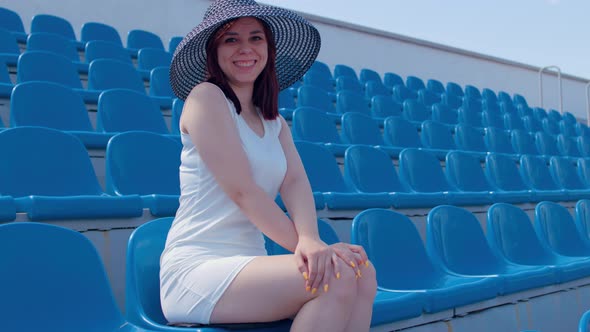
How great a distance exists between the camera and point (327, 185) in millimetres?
2201

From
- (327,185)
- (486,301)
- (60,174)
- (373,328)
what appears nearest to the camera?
(373,328)

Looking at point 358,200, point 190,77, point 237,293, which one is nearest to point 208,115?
point 190,77

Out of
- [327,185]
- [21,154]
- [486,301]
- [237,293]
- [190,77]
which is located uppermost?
[190,77]

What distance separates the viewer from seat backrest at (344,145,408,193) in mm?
2320

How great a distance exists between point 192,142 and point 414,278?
0.72 metres

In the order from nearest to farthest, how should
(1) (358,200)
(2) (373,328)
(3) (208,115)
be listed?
1. (3) (208,115)
2. (2) (373,328)
3. (1) (358,200)

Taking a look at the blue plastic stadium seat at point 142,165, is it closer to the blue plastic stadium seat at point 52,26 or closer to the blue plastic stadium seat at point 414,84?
the blue plastic stadium seat at point 52,26

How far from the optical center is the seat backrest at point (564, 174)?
3.44 meters

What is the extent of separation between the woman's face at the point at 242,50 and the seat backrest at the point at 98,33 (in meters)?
2.97

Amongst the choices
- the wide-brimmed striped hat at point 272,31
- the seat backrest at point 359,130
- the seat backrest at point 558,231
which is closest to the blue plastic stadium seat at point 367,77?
the seat backrest at point 359,130

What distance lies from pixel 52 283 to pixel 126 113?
4.63 ft

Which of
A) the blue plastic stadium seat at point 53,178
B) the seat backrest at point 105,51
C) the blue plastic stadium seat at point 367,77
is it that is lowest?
the blue plastic stadium seat at point 367,77

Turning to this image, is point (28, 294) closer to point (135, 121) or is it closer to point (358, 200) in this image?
point (358, 200)

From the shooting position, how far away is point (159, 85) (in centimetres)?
306
